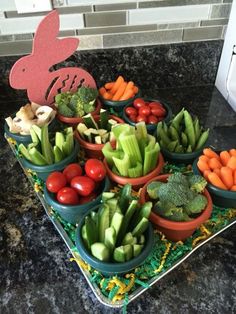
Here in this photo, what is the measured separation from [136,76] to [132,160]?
54 cm

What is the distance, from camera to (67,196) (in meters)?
0.69

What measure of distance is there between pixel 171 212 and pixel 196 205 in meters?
0.05

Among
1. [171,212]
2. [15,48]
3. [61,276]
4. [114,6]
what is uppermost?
[114,6]

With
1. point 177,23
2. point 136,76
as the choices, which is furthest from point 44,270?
point 177,23

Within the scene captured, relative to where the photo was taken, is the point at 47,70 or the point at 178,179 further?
the point at 47,70

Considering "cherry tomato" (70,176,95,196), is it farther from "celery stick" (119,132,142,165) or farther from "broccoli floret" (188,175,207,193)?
"broccoli floret" (188,175,207,193)

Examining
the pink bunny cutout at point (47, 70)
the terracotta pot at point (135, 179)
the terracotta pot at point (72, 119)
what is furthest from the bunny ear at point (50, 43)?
the terracotta pot at point (135, 179)

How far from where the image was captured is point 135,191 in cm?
78

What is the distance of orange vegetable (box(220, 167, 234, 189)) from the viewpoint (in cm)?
73

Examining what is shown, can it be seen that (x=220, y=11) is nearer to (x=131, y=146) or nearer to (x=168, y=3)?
(x=168, y=3)

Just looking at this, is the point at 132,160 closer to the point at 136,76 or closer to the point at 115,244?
the point at 115,244

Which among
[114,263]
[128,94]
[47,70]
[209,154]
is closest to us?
[114,263]

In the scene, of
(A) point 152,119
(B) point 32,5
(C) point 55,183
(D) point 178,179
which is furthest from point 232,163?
(B) point 32,5

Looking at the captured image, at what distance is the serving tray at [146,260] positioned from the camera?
608mm
